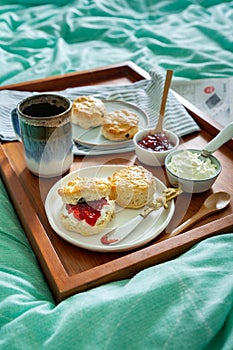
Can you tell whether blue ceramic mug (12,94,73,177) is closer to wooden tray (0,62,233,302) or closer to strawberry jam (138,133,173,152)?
wooden tray (0,62,233,302)

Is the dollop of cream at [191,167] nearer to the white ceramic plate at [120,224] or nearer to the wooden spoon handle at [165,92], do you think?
the white ceramic plate at [120,224]

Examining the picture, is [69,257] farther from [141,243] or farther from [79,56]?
[79,56]

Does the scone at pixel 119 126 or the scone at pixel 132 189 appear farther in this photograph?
the scone at pixel 119 126

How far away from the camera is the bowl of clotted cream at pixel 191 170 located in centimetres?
78

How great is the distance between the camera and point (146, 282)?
0.58m

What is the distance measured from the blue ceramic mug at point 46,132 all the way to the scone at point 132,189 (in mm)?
112

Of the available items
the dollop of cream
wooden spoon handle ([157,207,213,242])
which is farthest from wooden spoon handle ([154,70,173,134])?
wooden spoon handle ([157,207,213,242])

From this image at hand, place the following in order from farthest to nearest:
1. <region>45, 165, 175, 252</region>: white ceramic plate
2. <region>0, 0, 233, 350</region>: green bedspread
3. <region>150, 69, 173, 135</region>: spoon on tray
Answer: <region>150, 69, 173, 135</region>: spoon on tray, <region>45, 165, 175, 252</region>: white ceramic plate, <region>0, 0, 233, 350</region>: green bedspread

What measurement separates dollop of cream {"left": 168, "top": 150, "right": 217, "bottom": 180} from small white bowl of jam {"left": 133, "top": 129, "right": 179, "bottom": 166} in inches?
1.4

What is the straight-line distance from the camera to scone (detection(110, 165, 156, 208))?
0.74 metres

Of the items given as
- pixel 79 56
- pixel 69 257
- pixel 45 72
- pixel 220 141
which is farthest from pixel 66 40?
pixel 69 257

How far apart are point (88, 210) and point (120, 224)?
57 millimetres

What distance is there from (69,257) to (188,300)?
201 millimetres

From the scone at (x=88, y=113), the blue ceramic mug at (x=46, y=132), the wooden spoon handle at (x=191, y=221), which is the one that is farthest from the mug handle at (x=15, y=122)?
the wooden spoon handle at (x=191, y=221)
